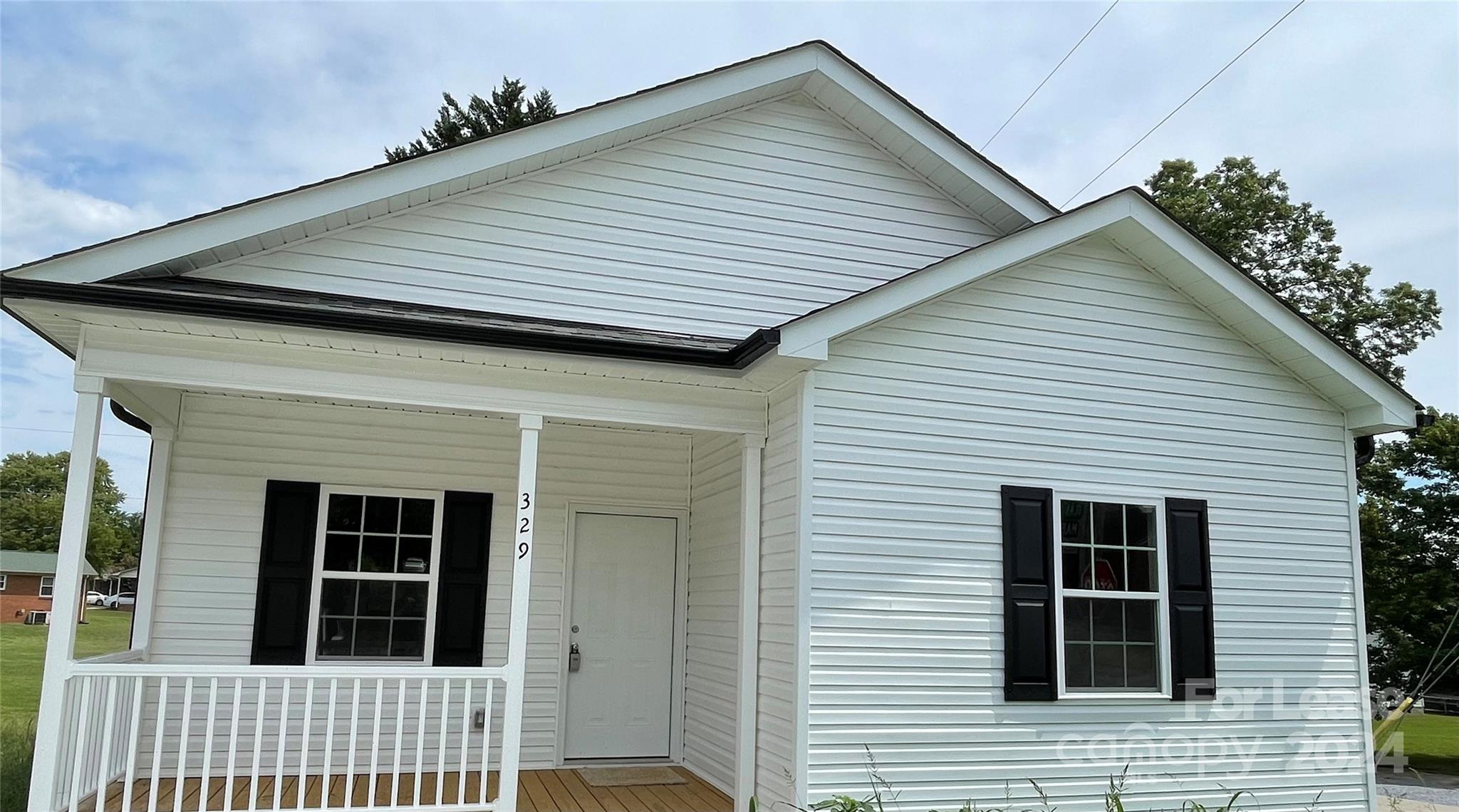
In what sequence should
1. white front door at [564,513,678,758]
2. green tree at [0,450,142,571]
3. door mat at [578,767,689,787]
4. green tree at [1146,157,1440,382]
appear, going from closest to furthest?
door mat at [578,767,689,787], white front door at [564,513,678,758], green tree at [1146,157,1440,382], green tree at [0,450,142,571]

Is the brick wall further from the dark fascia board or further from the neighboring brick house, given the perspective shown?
the dark fascia board

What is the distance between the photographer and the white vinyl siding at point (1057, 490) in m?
6.73

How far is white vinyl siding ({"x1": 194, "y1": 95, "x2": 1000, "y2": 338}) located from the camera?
784 cm

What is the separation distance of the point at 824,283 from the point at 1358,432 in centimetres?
431

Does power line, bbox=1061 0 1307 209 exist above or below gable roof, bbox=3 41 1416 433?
above

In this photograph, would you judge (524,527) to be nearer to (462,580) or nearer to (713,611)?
(462,580)

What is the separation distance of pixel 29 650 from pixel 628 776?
16196mm

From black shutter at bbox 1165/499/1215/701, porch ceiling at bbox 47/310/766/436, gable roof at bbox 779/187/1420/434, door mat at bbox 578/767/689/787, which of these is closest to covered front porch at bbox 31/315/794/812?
porch ceiling at bbox 47/310/766/436

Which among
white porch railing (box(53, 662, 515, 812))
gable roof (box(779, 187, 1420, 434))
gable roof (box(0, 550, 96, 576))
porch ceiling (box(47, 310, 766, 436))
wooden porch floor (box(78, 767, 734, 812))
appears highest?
gable roof (box(779, 187, 1420, 434))

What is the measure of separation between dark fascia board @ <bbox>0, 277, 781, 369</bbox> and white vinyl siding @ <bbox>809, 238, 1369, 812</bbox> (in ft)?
2.67

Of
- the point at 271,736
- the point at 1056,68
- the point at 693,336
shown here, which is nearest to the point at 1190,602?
the point at 693,336

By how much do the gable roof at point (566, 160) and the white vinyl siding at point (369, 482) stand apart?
63.0 inches

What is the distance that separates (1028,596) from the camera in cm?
700

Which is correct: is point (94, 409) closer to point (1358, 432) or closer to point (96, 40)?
point (1358, 432)
